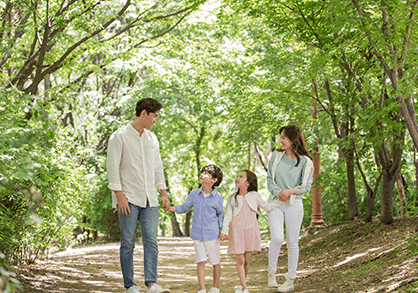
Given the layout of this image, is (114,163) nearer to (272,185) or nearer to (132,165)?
(132,165)

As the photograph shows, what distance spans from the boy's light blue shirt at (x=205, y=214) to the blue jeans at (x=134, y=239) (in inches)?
14.8

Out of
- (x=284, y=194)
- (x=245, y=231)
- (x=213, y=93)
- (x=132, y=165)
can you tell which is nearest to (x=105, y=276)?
(x=245, y=231)

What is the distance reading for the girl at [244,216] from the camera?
5566mm

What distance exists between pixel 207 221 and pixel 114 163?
1.29 meters

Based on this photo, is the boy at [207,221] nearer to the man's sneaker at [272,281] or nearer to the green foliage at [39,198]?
the man's sneaker at [272,281]

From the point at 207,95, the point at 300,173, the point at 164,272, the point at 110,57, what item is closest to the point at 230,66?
the point at 207,95

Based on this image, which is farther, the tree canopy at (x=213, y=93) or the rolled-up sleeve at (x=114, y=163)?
the tree canopy at (x=213, y=93)

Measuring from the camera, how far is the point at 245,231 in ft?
18.5

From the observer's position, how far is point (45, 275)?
6617 mm

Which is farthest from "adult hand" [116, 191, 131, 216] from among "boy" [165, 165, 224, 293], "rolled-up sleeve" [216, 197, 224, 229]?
"rolled-up sleeve" [216, 197, 224, 229]

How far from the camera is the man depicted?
4992 millimetres

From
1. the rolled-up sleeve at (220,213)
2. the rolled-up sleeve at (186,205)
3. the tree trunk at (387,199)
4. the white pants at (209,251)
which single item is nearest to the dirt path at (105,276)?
the white pants at (209,251)

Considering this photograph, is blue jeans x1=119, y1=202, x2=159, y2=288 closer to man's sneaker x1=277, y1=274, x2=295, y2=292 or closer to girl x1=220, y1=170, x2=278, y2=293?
girl x1=220, y1=170, x2=278, y2=293

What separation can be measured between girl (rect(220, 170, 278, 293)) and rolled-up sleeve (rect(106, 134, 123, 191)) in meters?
1.45
